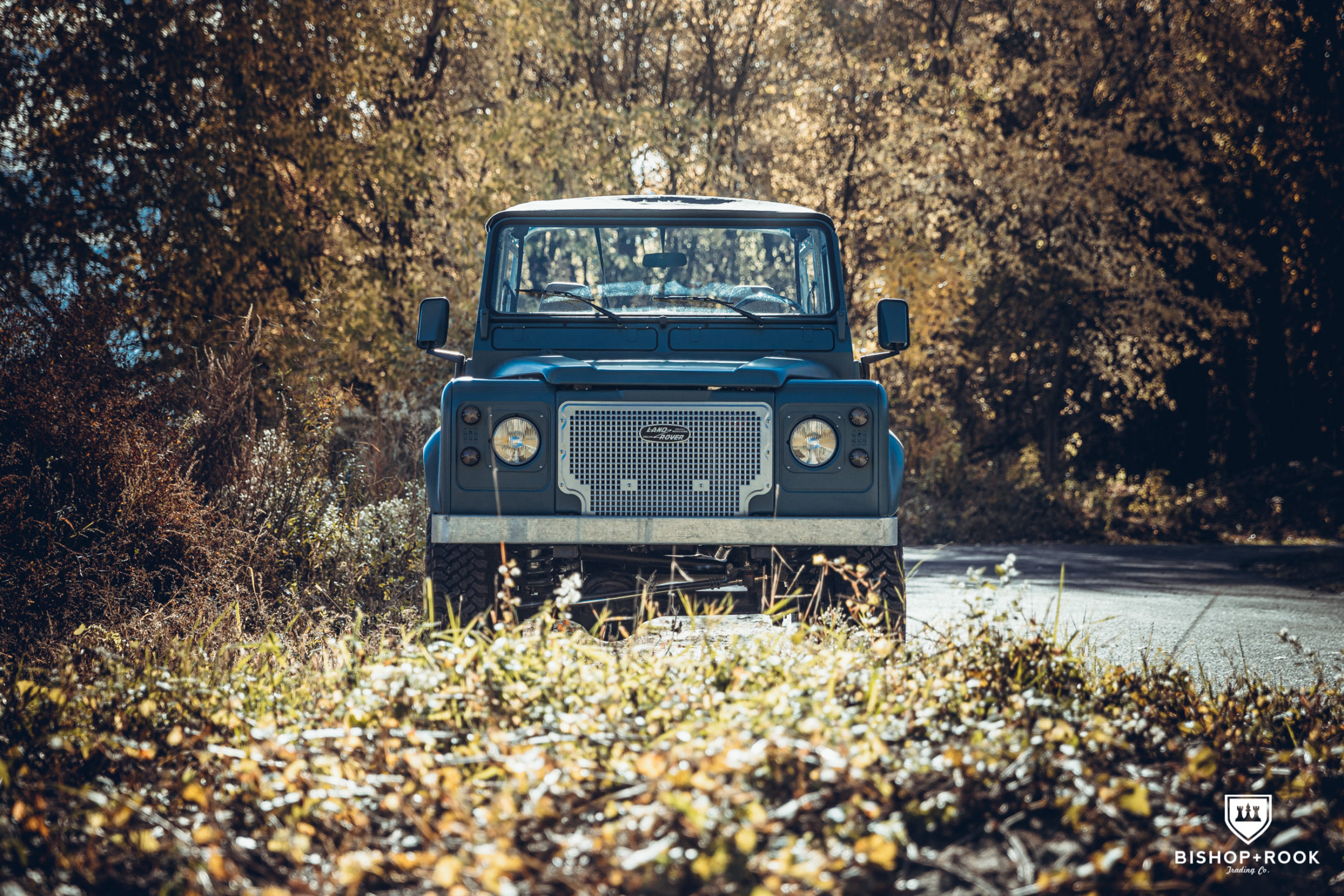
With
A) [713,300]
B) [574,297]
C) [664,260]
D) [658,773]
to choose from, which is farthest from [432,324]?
[658,773]

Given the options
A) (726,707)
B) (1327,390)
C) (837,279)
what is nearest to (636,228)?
(837,279)

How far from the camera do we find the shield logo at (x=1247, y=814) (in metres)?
3.11

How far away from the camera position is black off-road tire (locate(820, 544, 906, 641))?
17.1 ft

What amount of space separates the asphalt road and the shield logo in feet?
3.34

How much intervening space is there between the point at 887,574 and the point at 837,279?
1826 mm

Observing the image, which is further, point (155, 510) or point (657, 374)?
point (155, 510)

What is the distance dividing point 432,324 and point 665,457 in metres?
1.79

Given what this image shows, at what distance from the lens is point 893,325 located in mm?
6219

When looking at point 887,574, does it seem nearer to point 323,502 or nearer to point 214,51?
point 323,502

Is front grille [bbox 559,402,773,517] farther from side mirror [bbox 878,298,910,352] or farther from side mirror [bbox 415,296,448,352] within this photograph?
side mirror [bbox 415,296,448,352]

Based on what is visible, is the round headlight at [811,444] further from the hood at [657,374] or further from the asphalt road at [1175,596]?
the asphalt road at [1175,596]

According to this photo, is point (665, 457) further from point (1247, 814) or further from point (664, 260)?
point (1247, 814)

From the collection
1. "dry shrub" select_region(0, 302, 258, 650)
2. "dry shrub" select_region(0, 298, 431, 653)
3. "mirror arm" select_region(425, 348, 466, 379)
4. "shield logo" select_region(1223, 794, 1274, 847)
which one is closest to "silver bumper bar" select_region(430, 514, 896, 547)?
"dry shrub" select_region(0, 298, 431, 653)

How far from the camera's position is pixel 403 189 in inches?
520
